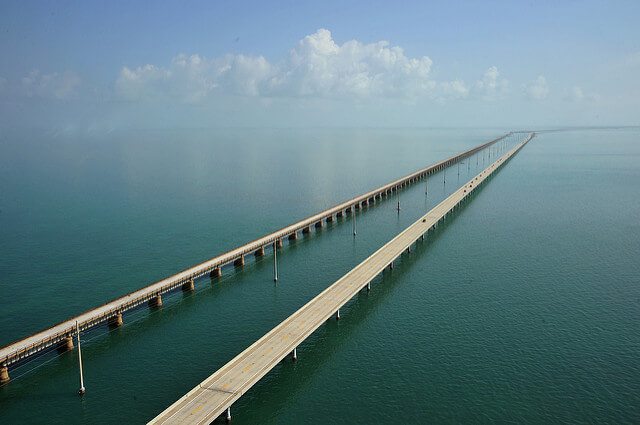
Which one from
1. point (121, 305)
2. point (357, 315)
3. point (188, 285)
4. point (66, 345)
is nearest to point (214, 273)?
point (188, 285)

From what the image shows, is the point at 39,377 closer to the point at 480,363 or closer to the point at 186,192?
the point at 480,363

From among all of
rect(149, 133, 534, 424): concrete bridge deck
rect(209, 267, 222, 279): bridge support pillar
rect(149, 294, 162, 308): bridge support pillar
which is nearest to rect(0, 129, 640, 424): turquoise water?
rect(149, 294, 162, 308): bridge support pillar

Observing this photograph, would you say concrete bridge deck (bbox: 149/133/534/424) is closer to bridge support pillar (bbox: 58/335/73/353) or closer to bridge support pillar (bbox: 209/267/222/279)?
bridge support pillar (bbox: 58/335/73/353)

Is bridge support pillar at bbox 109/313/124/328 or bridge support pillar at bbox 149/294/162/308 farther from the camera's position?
bridge support pillar at bbox 149/294/162/308

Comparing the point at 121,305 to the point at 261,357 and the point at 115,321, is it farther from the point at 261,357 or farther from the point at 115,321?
the point at 261,357

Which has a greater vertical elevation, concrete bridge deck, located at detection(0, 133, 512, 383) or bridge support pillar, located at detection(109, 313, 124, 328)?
concrete bridge deck, located at detection(0, 133, 512, 383)

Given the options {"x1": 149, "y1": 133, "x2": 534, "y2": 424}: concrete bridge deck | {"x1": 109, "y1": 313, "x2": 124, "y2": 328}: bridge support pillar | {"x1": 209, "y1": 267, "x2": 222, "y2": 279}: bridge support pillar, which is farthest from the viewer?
{"x1": 209, "y1": 267, "x2": 222, "y2": 279}: bridge support pillar

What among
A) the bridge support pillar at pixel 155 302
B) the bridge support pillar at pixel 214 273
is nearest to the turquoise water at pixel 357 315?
the bridge support pillar at pixel 155 302
